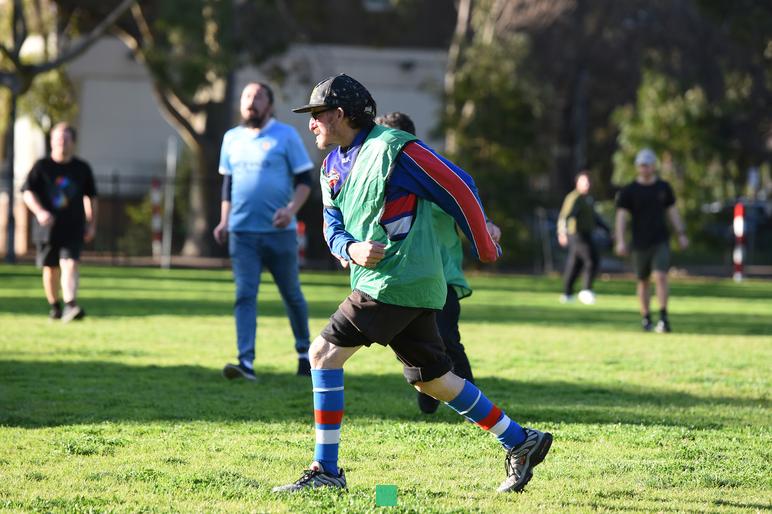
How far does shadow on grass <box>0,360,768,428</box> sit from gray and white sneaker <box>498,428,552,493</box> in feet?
6.53

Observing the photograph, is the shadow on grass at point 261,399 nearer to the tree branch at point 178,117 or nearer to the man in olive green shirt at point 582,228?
the man in olive green shirt at point 582,228

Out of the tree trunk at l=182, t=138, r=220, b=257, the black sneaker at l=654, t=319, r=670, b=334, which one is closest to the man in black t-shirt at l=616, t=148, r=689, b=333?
the black sneaker at l=654, t=319, r=670, b=334

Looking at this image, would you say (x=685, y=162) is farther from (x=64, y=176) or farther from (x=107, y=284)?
(x=64, y=176)

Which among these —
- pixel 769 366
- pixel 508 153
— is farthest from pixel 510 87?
pixel 769 366

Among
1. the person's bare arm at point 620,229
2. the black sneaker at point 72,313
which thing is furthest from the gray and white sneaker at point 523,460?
the person's bare arm at point 620,229

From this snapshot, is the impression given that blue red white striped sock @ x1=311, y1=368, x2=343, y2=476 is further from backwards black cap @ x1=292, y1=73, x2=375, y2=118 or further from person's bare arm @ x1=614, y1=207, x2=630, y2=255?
person's bare arm @ x1=614, y1=207, x2=630, y2=255

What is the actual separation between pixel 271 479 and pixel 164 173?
104 ft

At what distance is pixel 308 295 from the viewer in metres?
20.6

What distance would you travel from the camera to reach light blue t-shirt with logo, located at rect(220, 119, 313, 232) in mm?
9891

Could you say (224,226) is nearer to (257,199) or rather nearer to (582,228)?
(257,199)

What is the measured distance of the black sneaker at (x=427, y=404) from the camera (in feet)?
27.1

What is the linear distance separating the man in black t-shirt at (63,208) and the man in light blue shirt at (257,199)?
170 inches

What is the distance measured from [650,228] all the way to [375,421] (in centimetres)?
755

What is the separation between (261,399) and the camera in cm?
892
